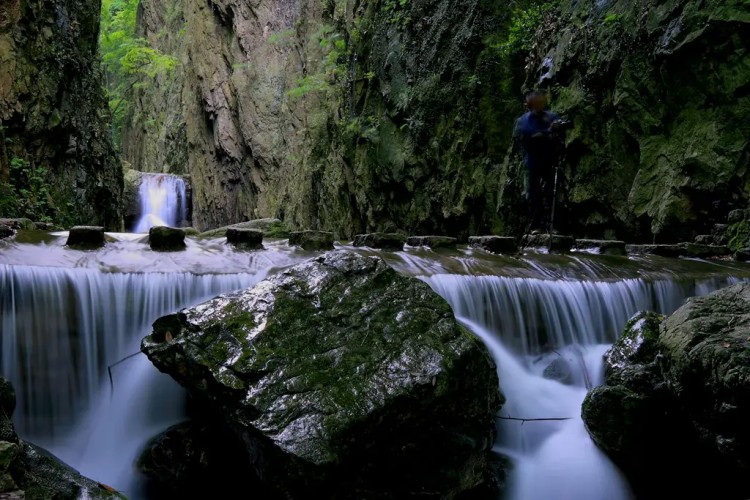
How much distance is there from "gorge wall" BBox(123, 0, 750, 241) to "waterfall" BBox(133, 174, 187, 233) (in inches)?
32.7

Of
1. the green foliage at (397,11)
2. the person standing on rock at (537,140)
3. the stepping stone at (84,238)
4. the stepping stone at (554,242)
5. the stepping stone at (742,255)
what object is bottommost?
the stepping stone at (84,238)

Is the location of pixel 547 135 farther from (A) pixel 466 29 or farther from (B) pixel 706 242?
(A) pixel 466 29

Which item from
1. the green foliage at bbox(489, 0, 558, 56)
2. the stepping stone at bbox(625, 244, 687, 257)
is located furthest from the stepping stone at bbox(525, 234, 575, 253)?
the green foliage at bbox(489, 0, 558, 56)

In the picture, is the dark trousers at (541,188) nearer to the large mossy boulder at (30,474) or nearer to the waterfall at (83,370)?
the waterfall at (83,370)

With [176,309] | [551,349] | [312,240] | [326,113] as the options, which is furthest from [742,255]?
[326,113]

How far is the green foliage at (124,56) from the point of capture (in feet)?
80.6

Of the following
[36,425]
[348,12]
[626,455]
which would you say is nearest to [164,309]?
[36,425]

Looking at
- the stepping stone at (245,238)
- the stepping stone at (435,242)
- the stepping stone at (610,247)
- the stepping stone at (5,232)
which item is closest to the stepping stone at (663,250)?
the stepping stone at (610,247)

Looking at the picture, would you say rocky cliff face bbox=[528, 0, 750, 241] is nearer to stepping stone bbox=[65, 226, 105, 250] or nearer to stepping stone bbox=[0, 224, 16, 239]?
stepping stone bbox=[65, 226, 105, 250]

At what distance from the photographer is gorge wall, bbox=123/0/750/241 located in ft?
26.7

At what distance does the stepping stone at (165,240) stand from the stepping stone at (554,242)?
562cm

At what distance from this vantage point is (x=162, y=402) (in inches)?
185

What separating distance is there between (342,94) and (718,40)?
11.3 meters

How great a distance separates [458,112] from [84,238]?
8071 mm
